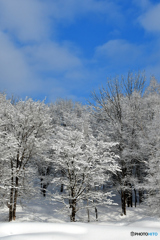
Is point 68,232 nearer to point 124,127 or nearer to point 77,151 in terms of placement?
point 77,151

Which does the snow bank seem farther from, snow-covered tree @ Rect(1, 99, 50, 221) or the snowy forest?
snow-covered tree @ Rect(1, 99, 50, 221)

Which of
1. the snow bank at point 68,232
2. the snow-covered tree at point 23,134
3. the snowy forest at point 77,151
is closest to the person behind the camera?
the snow bank at point 68,232

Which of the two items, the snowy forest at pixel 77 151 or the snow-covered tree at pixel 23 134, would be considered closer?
the snowy forest at pixel 77 151

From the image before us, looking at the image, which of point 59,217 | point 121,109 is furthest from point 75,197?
point 121,109

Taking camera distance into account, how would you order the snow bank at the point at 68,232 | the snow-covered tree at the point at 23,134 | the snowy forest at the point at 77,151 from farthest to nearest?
1. the snow-covered tree at the point at 23,134
2. the snowy forest at the point at 77,151
3. the snow bank at the point at 68,232

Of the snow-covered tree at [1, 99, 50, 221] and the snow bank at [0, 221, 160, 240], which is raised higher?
the snow-covered tree at [1, 99, 50, 221]

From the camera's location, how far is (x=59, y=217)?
691 inches

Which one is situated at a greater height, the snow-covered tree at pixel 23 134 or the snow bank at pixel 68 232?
the snow-covered tree at pixel 23 134

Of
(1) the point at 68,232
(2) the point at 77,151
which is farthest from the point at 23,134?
(1) the point at 68,232

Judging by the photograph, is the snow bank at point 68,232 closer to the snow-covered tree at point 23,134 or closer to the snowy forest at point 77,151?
the snowy forest at point 77,151

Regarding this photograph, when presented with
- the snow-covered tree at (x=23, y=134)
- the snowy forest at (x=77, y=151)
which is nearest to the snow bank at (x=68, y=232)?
the snowy forest at (x=77, y=151)

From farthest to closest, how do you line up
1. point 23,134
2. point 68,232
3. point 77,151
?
point 23,134
point 77,151
point 68,232

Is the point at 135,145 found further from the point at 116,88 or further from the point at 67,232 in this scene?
the point at 67,232

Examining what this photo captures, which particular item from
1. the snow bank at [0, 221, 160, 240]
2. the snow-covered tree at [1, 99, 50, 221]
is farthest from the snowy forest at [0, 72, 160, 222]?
the snow bank at [0, 221, 160, 240]
